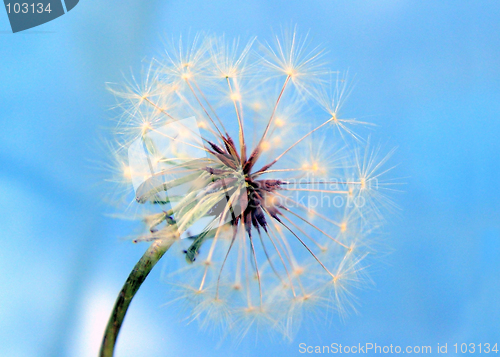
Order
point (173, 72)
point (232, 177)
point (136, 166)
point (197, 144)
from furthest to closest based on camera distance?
point (173, 72), point (136, 166), point (197, 144), point (232, 177)

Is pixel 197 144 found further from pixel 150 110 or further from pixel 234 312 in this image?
pixel 234 312

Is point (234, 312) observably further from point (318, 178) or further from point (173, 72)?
point (173, 72)

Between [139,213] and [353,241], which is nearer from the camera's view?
[139,213]

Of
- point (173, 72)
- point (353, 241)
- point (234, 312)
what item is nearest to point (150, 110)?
point (173, 72)

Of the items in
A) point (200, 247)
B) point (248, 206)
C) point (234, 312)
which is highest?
point (248, 206)

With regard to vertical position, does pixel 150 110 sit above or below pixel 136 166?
above

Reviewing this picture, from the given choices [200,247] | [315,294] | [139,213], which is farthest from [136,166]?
[315,294]

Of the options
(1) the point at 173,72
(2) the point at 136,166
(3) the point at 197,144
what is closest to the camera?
(3) the point at 197,144
